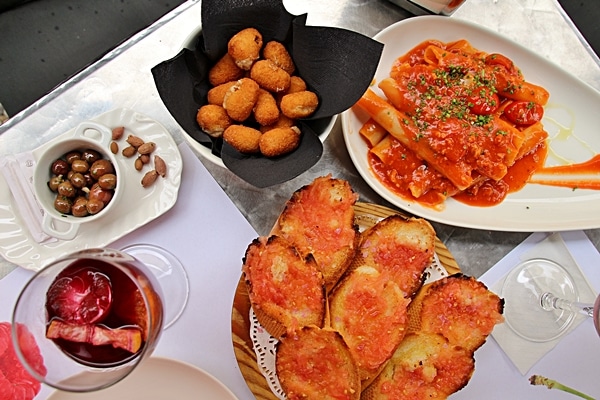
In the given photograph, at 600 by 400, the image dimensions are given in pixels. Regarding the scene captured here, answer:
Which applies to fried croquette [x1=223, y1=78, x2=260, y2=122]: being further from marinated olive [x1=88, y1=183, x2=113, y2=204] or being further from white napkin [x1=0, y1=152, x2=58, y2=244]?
white napkin [x1=0, y1=152, x2=58, y2=244]

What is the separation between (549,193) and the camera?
5.13ft

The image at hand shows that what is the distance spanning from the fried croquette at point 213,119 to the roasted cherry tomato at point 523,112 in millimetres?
807

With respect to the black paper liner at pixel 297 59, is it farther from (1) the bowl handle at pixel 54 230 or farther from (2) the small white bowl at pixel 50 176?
(1) the bowl handle at pixel 54 230

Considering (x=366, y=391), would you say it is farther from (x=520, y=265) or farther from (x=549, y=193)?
(x=549, y=193)

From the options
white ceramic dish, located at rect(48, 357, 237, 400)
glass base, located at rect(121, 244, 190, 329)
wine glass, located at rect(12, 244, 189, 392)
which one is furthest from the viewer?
glass base, located at rect(121, 244, 190, 329)

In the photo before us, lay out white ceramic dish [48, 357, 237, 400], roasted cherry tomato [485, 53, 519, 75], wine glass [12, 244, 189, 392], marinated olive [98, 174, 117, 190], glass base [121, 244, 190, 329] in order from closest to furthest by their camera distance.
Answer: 1. wine glass [12, 244, 189, 392]
2. white ceramic dish [48, 357, 237, 400]
3. marinated olive [98, 174, 117, 190]
4. glass base [121, 244, 190, 329]
5. roasted cherry tomato [485, 53, 519, 75]

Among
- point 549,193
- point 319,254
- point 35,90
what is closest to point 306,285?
point 319,254

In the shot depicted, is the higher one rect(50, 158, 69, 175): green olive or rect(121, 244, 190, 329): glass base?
rect(50, 158, 69, 175): green olive

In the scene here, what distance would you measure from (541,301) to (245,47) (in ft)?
3.53

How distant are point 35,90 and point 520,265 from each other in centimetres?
158

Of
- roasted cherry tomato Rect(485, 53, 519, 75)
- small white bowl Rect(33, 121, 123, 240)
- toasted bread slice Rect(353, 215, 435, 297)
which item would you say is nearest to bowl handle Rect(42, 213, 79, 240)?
small white bowl Rect(33, 121, 123, 240)

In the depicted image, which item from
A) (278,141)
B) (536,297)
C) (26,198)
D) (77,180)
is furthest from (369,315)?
(26,198)

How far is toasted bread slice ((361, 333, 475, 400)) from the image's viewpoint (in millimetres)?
1312

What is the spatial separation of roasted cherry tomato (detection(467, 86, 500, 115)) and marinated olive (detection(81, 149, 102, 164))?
99 cm
